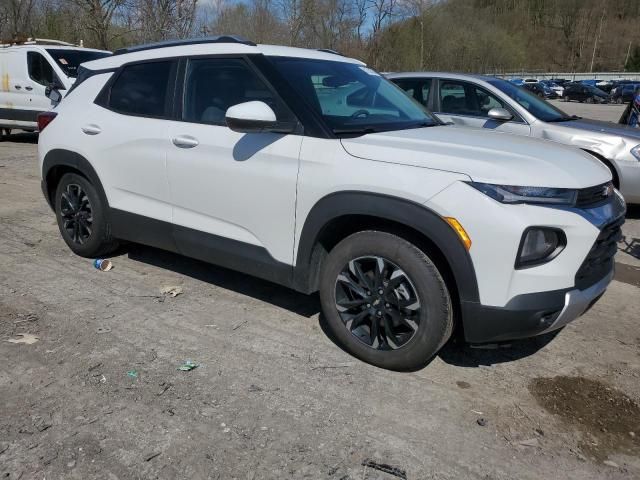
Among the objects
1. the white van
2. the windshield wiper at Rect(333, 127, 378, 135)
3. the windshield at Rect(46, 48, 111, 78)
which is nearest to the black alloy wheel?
the windshield wiper at Rect(333, 127, 378, 135)

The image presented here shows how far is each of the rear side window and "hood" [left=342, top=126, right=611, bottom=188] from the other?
161cm

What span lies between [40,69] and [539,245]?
11.7 meters

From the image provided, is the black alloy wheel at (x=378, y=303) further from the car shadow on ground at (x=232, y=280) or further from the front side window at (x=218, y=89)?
the front side window at (x=218, y=89)

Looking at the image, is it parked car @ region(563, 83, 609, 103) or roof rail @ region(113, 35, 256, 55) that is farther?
parked car @ region(563, 83, 609, 103)

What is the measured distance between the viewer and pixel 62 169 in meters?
4.95

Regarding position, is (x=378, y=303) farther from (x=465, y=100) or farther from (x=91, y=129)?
(x=465, y=100)

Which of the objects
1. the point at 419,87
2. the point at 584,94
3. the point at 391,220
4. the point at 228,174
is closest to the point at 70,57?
the point at 419,87

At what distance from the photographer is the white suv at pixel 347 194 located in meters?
2.78

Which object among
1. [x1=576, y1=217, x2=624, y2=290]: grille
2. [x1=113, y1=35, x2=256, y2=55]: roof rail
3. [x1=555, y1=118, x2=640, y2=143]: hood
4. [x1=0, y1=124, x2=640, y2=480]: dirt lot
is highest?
[x1=113, y1=35, x2=256, y2=55]: roof rail

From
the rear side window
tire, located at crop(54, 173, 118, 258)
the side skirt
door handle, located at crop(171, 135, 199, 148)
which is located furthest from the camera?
tire, located at crop(54, 173, 118, 258)

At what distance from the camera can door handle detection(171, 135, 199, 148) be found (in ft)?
12.5

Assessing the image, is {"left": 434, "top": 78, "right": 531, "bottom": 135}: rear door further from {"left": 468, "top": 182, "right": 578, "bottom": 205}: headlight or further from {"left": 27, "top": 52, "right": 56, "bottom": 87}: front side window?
{"left": 27, "top": 52, "right": 56, "bottom": 87}: front side window

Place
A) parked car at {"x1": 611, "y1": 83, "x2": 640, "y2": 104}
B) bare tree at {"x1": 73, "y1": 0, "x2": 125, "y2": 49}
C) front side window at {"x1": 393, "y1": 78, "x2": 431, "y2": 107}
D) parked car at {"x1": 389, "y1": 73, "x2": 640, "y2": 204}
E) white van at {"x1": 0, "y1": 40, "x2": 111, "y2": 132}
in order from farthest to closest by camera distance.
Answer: parked car at {"x1": 611, "y1": 83, "x2": 640, "y2": 104} < bare tree at {"x1": 73, "y1": 0, "x2": 125, "y2": 49} < white van at {"x1": 0, "y1": 40, "x2": 111, "y2": 132} < front side window at {"x1": 393, "y1": 78, "x2": 431, "y2": 107} < parked car at {"x1": 389, "y1": 73, "x2": 640, "y2": 204}

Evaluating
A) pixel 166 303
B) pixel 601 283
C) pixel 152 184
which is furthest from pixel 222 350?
pixel 601 283
